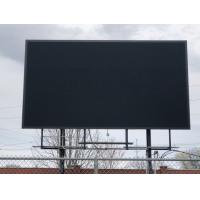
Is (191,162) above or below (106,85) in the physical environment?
below

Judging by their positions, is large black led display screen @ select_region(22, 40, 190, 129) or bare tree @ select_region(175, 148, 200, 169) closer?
large black led display screen @ select_region(22, 40, 190, 129)

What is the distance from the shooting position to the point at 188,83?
27.9 ft

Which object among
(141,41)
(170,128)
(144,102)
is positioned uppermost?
(141,41)

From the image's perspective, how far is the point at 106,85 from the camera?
8430mm

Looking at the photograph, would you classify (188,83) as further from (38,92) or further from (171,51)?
(38,92)

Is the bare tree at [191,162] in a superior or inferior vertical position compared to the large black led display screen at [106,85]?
inferior

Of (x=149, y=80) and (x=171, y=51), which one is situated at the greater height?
(x=171, y=51)

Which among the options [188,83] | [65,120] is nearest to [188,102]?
[188,83]

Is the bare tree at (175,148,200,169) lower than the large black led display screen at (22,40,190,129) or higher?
lower

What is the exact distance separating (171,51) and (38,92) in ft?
9.93

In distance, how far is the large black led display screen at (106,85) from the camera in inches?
328

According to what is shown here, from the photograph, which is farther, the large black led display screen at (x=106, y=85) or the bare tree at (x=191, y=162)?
the bare tree at (x=191, y=162)

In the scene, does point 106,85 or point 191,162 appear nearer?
point 106,85

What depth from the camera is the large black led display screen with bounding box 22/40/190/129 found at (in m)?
8.33
